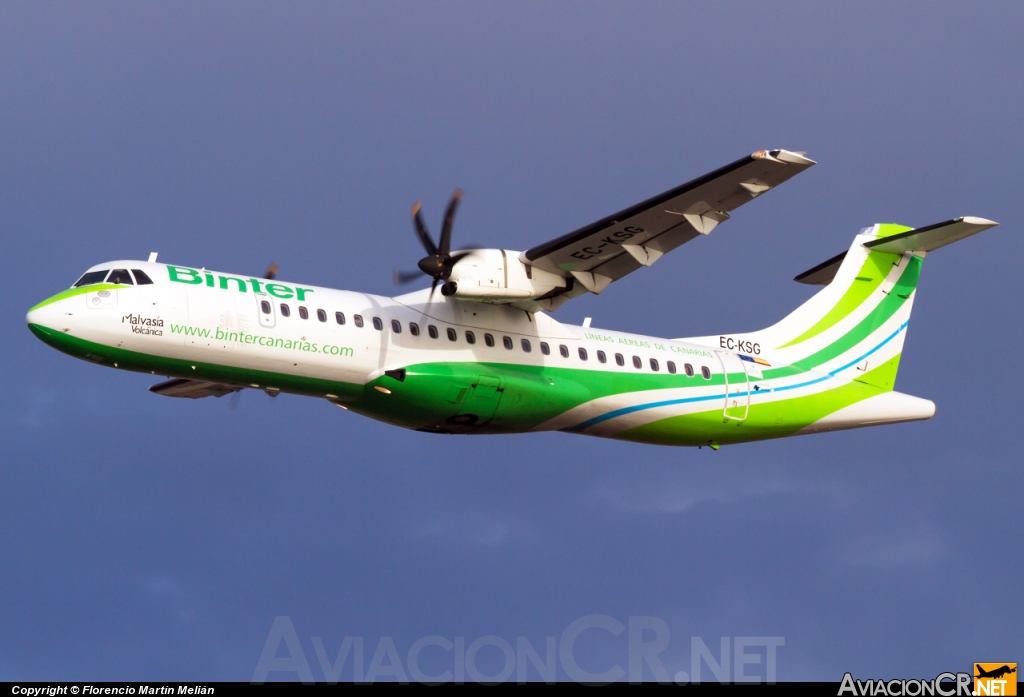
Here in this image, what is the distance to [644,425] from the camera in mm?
25672

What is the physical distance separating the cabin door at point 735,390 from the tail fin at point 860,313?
0.61 metres

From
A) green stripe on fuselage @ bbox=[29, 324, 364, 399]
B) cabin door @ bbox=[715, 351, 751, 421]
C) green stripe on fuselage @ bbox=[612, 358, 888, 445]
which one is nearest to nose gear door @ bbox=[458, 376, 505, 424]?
green stripe on fuselage @ bbox=[29, 324, 364, 399]

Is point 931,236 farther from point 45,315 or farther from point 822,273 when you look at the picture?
point 45,315

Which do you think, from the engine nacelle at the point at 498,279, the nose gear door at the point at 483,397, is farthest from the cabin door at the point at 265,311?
the nose gear door at the point at 483,397

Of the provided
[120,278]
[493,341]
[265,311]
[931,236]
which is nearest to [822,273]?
[931,236]

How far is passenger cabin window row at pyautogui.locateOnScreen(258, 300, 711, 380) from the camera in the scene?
75.0 feet

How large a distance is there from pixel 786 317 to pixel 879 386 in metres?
2.34

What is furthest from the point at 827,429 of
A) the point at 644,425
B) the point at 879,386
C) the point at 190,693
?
the point at 190,693

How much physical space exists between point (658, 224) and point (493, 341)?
11.7 feet

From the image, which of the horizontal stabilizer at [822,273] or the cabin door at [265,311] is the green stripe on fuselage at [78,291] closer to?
the cabin door at [265,311]

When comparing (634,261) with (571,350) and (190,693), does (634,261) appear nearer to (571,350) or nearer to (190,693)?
(571,350)

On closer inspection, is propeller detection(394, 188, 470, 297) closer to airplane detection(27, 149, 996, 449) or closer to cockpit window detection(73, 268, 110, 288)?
airplane detection(27, 149, 996, 449)

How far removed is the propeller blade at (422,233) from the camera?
931 inches

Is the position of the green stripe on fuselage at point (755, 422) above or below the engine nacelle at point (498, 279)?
below
